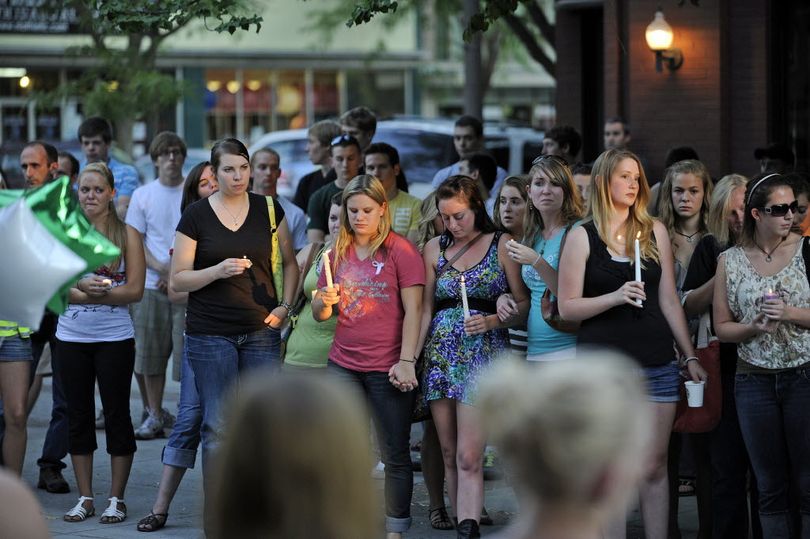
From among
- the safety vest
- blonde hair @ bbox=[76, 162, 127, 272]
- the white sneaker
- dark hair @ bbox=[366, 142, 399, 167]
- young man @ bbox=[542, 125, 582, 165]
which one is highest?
young man @ bbox=[542, 125, 582, 165]

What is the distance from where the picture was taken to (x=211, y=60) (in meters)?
39.2

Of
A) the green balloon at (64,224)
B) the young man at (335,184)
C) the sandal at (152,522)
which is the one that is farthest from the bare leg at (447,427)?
the green balloon at (64,224)

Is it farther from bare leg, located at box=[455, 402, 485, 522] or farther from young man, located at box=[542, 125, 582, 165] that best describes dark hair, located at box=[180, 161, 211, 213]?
young man, located at box=[542, 125, 582, 165]

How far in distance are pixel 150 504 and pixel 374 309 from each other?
2189 mm

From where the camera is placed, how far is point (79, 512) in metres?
8.09

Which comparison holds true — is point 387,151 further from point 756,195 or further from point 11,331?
point 756,195

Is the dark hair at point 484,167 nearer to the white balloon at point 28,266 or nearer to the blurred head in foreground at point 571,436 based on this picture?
the white balloon at point 28,266

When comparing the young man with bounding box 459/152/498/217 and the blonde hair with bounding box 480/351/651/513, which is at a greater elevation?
the young man with bounding box 459/152/498/217

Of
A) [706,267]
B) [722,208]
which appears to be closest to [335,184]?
[722,208]

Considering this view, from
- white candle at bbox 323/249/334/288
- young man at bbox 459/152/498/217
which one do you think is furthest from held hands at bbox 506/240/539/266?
young man at bbox 459/152/498/217

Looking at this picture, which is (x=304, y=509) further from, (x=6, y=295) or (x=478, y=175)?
(x=478, y=175)

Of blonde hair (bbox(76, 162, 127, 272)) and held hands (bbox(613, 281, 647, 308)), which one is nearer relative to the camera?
held hands (bbox(613, 281, 647, 308))

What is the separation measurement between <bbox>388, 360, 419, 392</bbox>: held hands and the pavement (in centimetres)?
99

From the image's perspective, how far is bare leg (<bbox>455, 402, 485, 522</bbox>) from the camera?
7.18m
